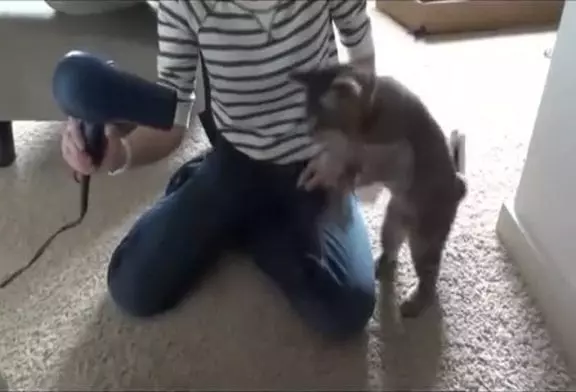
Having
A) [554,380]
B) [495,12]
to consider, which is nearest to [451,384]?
[554,380]

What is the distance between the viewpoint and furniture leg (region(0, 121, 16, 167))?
134 centimetres

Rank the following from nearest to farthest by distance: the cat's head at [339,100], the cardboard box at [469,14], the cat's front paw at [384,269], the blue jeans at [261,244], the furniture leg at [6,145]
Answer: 1. the cat's head at [339,100]
2. the blue jeans at [261,244]
3. the cat's front paw at [384,269]
4. the furniture leg at [6,145]
5. the cardboard box at [469,14]

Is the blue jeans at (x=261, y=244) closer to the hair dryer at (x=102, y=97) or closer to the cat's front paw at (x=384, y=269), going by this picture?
the cat's front paw at (x=384, y=269)

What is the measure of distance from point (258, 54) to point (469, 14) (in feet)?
2.88

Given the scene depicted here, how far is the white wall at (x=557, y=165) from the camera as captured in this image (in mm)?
1036

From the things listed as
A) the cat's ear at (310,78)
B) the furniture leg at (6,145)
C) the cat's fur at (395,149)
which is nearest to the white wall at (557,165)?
the cat's fur at (395,149)

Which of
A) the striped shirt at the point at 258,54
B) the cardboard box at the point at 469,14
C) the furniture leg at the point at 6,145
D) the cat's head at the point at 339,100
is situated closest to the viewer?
the cat's head at the point at 339,100

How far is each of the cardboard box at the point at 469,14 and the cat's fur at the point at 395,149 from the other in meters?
0.71

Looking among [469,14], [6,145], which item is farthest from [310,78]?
[469,14]

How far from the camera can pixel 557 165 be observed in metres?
1.08

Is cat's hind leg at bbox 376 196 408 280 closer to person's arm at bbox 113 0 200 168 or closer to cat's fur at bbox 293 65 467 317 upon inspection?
cat's fur at bbox 293 65 467 317

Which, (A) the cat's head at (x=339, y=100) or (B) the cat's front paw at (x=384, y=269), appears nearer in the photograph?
(A) the cat's head at (x=339, y=100)

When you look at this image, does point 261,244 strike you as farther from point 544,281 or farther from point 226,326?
point 544,281

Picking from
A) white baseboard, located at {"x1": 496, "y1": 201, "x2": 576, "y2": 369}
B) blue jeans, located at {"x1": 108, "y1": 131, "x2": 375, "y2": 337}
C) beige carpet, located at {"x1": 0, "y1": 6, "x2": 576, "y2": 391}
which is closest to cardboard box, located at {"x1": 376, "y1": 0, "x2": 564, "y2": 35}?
beige carpet, located at {"x1": 0, "y1": 6, "x2": 576, "y2": 391}
